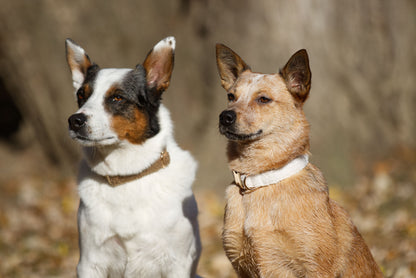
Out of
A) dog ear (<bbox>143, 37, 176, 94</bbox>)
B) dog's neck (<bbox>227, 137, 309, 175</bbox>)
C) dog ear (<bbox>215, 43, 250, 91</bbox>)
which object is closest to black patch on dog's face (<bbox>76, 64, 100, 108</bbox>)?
dog ear (<bbox>143, 37, 176, 94</bbox>)

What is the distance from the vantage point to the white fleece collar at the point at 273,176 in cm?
354

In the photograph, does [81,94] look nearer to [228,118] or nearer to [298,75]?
[228,118]

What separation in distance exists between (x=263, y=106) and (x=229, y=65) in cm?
64

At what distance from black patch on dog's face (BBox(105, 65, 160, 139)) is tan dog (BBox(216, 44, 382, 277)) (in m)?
0.80

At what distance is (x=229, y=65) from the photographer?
13.4 ft

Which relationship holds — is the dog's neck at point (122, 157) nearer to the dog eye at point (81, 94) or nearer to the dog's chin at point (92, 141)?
the dog's chin at point (92, 141)

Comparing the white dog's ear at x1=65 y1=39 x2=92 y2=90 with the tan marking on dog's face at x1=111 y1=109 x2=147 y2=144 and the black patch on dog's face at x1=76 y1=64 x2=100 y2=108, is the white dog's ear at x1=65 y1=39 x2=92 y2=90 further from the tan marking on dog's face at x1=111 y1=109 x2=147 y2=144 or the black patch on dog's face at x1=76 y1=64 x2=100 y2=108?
the tan marking on dog's face at x1=111 y1=109 x2=147 y2=144

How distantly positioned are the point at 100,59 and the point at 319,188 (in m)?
6.27

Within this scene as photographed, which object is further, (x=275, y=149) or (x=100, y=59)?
(x=100, y=59)

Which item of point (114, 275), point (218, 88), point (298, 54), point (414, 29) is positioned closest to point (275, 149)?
point (298, 54)

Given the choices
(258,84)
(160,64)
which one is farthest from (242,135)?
(160,64)

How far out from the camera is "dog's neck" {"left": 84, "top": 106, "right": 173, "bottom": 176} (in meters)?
4.02

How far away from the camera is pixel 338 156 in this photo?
309 inches

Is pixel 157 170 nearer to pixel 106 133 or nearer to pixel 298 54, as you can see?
pixel 106 133
